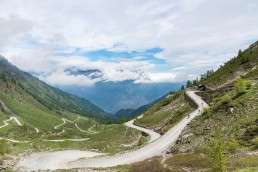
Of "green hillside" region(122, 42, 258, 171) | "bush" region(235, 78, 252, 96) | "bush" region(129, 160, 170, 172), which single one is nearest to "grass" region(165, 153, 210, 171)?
"green hillside" region(122, 42, 258, 171)

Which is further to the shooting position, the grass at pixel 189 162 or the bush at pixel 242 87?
the bush at pixel 242 87

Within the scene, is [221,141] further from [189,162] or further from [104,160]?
[104,160]

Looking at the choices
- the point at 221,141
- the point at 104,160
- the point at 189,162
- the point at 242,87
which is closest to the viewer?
the point at 221,141

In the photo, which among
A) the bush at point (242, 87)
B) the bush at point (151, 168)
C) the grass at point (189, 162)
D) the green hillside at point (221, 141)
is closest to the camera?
the green hillside at point (221, 141)

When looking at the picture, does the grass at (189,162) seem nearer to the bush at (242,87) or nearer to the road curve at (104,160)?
the road curve at (104,160)

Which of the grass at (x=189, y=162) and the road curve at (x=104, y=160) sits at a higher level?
the grass at (x=189, y=162)

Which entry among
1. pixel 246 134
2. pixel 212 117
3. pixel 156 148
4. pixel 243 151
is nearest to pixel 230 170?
pixel 243 151

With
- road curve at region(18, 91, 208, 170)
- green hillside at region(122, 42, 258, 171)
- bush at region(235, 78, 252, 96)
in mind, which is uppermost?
bush at region(235, 78, 252, 96)

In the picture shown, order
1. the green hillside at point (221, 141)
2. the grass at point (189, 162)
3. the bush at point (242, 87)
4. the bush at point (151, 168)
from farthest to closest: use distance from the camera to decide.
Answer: the bush at point (242, 87) → the bush at point (151, 168) → the grass at point (189, 162) → the green hillside at point (221, 141)

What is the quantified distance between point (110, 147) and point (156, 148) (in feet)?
83.6

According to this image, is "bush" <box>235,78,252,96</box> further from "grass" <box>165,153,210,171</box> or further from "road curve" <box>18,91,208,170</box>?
"grass" <box>165,153,210,171</box>

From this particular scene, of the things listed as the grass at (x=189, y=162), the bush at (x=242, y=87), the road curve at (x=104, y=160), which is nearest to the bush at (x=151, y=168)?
the grass at (x=189, y=162)

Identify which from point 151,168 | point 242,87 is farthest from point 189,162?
point 242,87

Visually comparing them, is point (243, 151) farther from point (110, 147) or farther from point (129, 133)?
point (129, 133)
